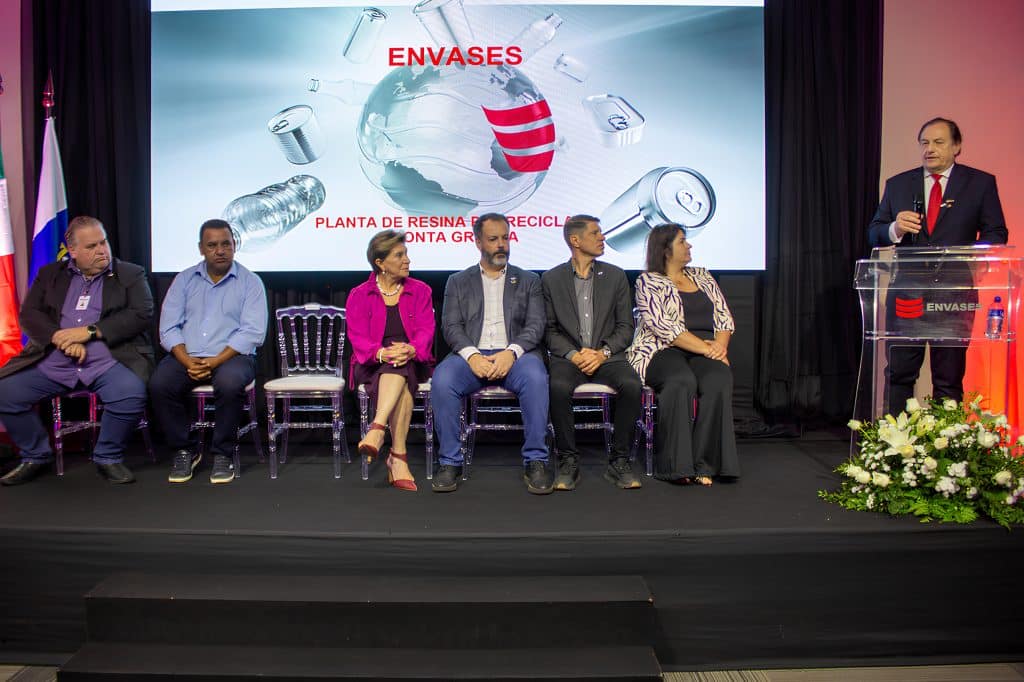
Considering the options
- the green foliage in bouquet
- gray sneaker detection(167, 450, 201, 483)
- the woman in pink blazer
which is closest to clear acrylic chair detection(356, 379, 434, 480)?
the woman in pink blazer

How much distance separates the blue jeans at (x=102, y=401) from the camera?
3408mm

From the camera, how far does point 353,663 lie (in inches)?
89.5

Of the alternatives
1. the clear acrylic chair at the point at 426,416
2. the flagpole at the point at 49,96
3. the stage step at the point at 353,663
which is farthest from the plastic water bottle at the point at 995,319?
the flagpole at the point at 49,96

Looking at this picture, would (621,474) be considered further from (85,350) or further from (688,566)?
(85,350)

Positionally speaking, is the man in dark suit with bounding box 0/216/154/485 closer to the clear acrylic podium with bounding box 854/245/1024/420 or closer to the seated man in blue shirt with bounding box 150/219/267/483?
the seated man in blue shirt with bounding box 150/219/267/483

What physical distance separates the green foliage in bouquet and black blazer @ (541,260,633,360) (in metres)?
1.21

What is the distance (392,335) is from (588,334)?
0.96 metres

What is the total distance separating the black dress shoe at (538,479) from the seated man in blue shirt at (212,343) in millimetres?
1362

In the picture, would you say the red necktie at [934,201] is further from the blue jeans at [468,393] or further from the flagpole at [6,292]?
the flagpole at [6,292]

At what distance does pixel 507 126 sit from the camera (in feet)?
13.7

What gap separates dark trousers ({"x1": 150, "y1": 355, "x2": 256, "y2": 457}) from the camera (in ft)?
11.3

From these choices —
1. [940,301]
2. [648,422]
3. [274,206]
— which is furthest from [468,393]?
[940,301]

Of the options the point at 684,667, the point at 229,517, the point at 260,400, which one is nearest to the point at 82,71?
the point at 260,400

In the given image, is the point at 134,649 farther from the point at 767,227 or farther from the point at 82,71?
the point at 767,227
